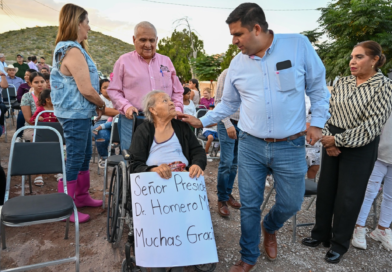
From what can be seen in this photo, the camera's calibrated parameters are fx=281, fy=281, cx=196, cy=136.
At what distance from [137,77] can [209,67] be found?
682 inches

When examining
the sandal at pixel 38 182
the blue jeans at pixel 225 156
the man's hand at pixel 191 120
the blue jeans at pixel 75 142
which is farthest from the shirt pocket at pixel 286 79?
the sandal at pixel 38 182

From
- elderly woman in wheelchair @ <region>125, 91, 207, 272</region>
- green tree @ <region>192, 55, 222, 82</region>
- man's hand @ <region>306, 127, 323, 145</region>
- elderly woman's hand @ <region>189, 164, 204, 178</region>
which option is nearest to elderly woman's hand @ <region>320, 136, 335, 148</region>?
man's hand @ <region>306, 127, 323, 145</region>

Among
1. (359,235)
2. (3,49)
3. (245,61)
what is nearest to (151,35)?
(245,61)

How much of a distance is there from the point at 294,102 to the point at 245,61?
0.52 meters

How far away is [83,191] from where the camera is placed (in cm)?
351

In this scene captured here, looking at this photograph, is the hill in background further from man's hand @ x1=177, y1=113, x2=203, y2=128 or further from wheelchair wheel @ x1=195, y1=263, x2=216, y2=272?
wheelchair wheel @ x1=195, y1=263, x2=216, y2=272

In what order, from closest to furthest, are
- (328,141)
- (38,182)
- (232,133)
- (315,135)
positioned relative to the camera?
(315,135) < (328,141) < (232,133) < (38,182)

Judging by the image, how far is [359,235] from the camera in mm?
3162

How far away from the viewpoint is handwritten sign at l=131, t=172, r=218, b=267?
1.88m

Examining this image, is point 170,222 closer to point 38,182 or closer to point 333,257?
point 333,257

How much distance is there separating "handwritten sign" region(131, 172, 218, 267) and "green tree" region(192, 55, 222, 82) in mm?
17887

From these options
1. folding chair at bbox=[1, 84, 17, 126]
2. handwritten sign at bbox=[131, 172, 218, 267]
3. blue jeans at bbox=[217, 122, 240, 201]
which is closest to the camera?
handwritten sign at bbox=[131, 172, 218, 267]

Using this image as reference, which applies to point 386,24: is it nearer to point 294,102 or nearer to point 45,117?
point 294,102

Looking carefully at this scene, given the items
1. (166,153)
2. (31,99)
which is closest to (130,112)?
(166,153)
